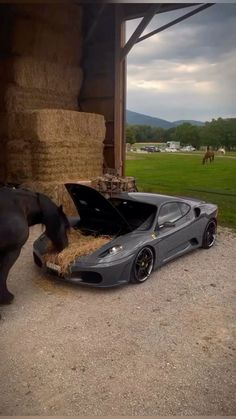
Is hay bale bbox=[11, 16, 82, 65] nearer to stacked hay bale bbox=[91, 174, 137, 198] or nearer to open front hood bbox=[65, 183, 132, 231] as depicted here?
stacked hay bale bbox=[91, 174, 137, 198]

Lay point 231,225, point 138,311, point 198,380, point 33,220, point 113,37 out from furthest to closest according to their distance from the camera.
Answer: point 113,37
point 231,225
point 33,220
point 138,311
point 198,380

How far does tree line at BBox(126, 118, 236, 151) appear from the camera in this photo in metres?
65.8

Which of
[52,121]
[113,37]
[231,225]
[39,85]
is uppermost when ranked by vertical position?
[113,37]

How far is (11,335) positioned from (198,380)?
198 cm

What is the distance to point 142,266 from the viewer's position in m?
5.36

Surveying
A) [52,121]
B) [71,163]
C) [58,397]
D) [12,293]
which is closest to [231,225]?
[71,163]

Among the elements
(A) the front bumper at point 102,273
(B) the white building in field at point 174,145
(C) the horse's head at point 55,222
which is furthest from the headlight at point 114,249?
(B) the white building in field at point 174,145

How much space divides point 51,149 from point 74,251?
5.24 m

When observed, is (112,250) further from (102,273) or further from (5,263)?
(5,263)

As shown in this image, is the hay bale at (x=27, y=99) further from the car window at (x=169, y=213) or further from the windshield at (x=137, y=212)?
the car window at (x=169, y=213)

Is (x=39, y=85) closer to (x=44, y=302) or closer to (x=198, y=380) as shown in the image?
(x=44, y=302)

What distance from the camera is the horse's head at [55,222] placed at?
4895 mm

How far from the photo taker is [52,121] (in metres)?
9.68

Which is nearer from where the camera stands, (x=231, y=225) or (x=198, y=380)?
(x=198, y=380)
